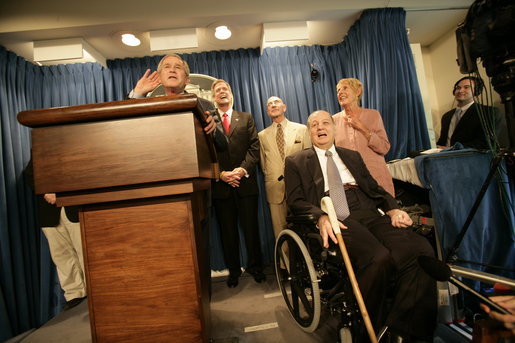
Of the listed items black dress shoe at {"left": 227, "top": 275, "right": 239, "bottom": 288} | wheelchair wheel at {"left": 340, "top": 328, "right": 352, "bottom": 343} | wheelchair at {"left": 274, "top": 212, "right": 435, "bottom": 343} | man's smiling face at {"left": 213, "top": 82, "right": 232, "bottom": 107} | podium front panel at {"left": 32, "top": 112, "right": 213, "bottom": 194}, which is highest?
man's smiling face at {"left": 213, "top": 82, "right": 232, "bottom": 107}

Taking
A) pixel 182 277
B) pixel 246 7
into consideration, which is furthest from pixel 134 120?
pixel 246 7

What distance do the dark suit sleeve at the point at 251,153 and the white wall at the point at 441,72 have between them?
305 centimetres

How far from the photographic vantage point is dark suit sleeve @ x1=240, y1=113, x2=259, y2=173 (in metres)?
2.41

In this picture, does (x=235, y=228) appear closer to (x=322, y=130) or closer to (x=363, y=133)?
(x=322, y=130)

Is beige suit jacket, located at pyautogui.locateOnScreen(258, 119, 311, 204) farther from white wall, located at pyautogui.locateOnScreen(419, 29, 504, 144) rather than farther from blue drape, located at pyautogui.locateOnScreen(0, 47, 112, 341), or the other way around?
white wall, located at pyautogui.locateOnScreen(419, 29, 504, 144)

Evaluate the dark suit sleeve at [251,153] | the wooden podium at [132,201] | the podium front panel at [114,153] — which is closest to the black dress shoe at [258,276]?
the dark suit sleeve at [251,153]

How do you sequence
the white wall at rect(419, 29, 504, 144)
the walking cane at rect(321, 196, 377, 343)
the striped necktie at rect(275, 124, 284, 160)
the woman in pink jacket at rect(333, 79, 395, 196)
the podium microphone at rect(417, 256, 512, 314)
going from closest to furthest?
1. the podium microphone at rect(417, 256, 512, 314)
2. the walking cane at rect(321, 196, 377, 343)
3. the woman in pink jacket at rect(333, 79, 395, 196)
4. the striped necktie at rect(275, 124, 284, 160)
5. the white wall at rect(419, 29, 504, 144)

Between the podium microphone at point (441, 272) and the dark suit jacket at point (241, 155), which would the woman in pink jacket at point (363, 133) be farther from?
the podium microphone at point (441, 272)

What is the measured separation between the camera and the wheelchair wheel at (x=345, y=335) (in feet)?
3.67

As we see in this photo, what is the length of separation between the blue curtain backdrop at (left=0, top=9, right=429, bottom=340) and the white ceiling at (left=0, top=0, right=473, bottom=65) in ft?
0.51

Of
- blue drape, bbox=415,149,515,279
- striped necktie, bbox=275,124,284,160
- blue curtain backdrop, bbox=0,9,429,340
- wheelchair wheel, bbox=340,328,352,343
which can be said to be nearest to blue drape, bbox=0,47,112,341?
blue curtain backdrop, bbox=0,9,429,340

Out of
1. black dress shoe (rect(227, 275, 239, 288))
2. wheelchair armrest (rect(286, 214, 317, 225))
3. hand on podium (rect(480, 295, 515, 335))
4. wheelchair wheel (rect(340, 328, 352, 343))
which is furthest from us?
black dress shoe (rect(227, 275, 239, 288))

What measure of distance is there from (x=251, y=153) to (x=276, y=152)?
261 millimetres

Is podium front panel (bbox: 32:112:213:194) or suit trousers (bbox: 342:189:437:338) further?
suit trousers (bbox: 342:189:437:338)
